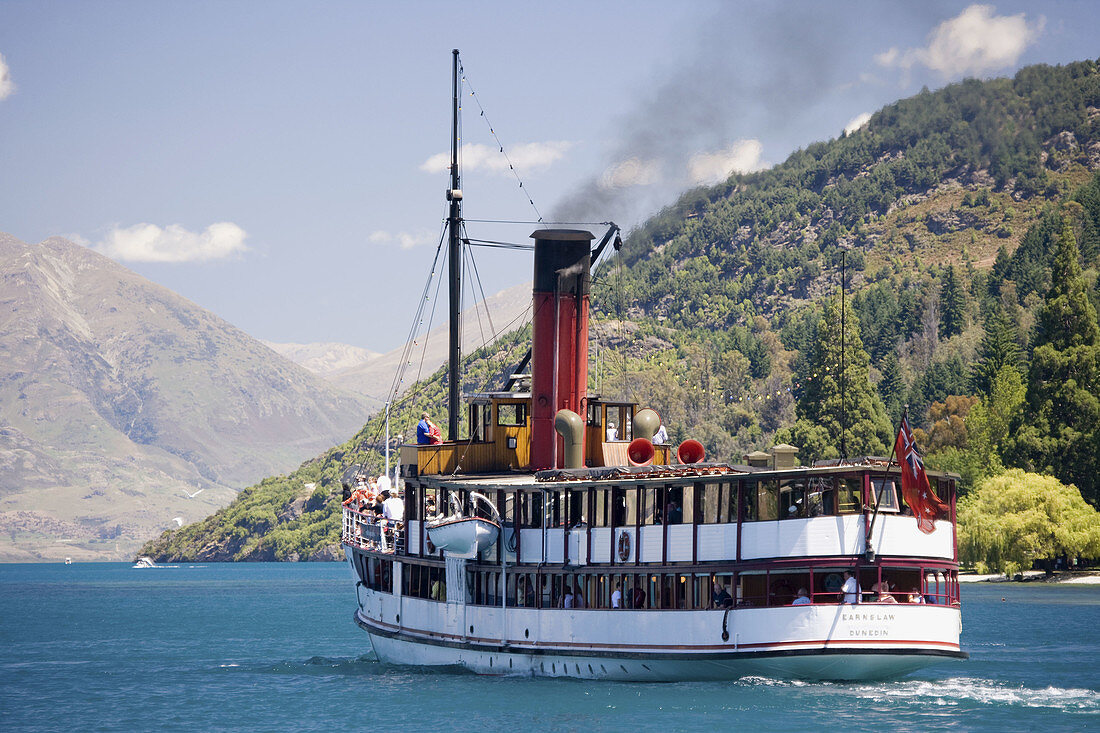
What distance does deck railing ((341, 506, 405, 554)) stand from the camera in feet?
149

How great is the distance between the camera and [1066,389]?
92188 millimetres

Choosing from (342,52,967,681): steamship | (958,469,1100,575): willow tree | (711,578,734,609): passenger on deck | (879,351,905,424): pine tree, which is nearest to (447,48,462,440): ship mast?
(342,52,967,681): steamship

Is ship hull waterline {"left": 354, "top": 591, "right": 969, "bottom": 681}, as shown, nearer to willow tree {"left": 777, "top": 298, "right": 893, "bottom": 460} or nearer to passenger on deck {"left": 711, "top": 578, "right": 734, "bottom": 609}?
passenger on deck {"left": 711, "top": 578, "right": 734, "bottom": 609}

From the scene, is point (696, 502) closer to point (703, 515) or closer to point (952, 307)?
point (703, 515)

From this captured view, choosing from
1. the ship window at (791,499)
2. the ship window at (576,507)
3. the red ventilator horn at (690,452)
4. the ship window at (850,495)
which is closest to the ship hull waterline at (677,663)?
the ship window at (791,499)

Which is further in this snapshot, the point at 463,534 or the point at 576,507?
the point at 463,534

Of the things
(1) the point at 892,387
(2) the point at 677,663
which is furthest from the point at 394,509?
(1) the point at 892,387

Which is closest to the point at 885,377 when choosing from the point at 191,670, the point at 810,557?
the point at 191,670

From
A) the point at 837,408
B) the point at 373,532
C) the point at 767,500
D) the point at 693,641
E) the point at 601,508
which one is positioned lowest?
the point at 693,641

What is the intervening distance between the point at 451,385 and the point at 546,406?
803 centimetres

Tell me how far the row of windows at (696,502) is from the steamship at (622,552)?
51 millimetres

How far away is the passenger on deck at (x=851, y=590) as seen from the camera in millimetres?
33031

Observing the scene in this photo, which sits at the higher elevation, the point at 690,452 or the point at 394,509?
the point at 690,452

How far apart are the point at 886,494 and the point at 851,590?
102 inches
